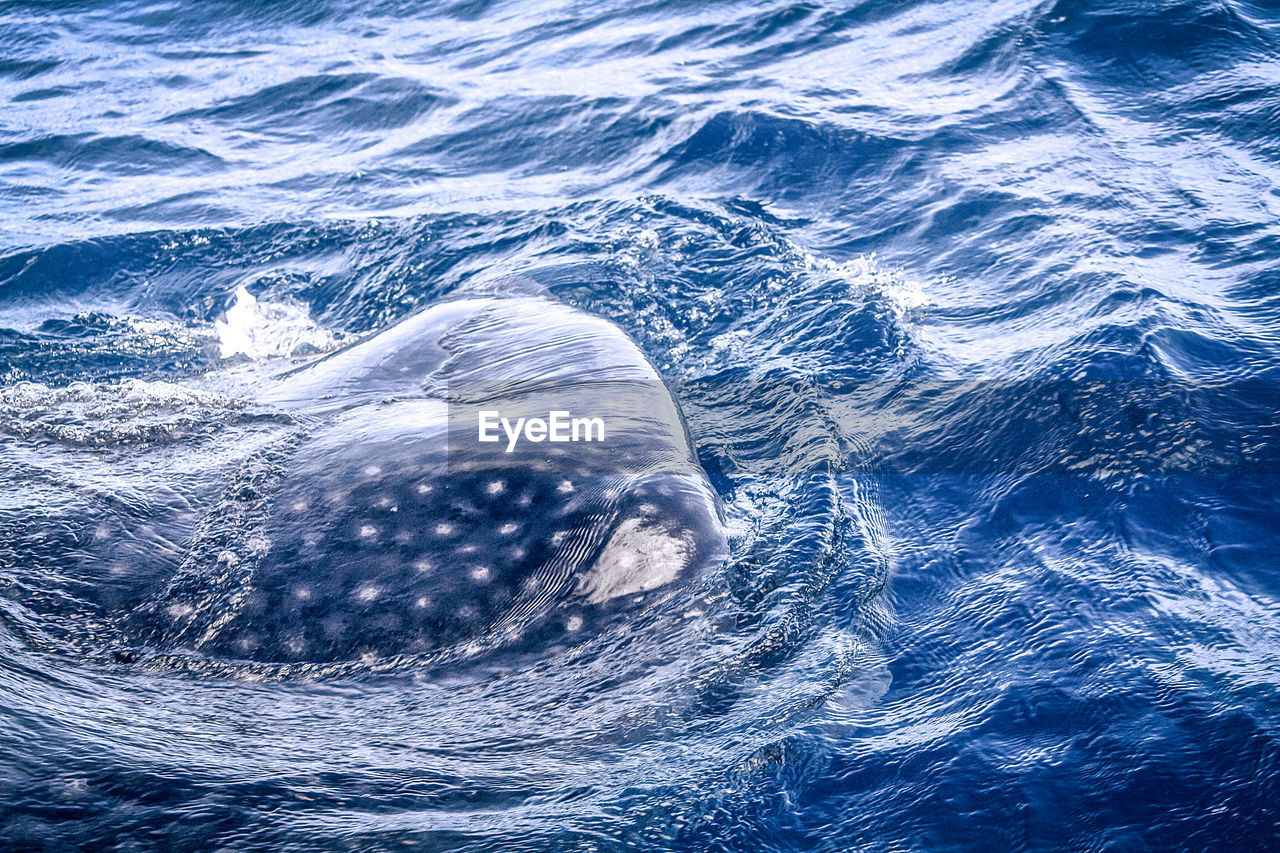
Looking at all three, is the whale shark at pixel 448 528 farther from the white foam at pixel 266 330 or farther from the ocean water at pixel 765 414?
the white foam at pixel 266 330

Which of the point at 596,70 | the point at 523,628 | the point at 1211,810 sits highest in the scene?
the point at 596,70

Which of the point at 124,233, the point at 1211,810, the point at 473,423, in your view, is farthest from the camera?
the point at 124,233

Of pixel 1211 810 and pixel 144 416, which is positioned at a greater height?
pixel 144 416

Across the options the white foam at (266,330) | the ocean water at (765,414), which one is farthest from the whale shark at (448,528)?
the white foam at (266,330)

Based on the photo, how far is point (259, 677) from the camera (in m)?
3.61

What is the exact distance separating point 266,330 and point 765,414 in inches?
151

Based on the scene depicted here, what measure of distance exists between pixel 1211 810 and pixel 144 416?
481 centimetres

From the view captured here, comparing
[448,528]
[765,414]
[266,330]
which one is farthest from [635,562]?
[266,330]

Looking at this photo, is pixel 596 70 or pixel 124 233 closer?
pixel 124 233

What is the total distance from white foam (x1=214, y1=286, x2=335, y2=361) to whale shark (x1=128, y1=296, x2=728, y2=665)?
2.04 m

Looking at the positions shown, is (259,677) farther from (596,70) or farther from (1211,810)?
(596,70)

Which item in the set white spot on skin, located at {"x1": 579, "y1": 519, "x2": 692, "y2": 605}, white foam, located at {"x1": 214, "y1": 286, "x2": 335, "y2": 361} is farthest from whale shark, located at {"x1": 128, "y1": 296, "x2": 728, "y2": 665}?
white foam, located at {"x1": 214, "y1": 286, "x2": 335, "y2": 361}

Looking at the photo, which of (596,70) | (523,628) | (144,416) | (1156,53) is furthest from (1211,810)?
(596,70)

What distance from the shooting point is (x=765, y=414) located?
18.6 ft
